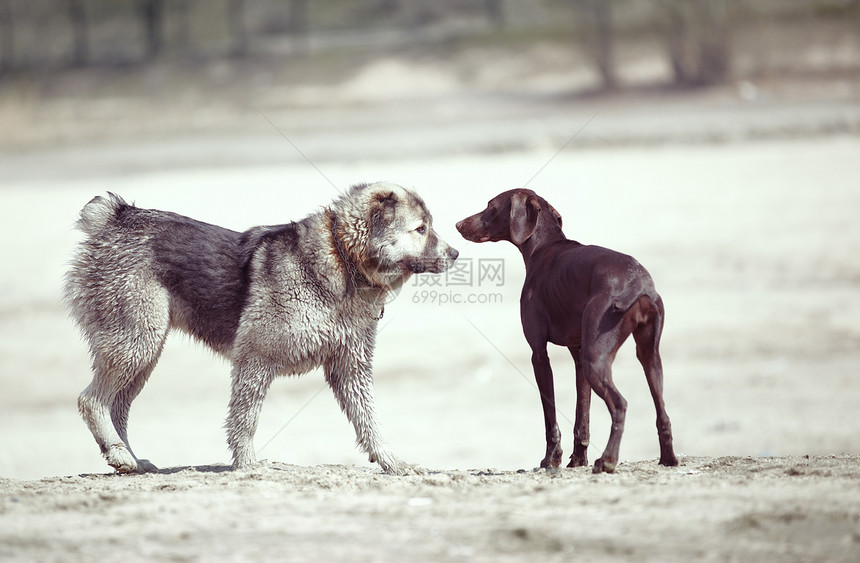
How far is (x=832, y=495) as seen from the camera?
5.65m

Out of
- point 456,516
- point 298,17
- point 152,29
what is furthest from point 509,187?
point 298,17

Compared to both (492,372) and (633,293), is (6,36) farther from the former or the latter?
(633,293)

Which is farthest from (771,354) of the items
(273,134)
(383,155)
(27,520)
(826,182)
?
(273,134)

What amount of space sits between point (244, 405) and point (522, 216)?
2.01 m

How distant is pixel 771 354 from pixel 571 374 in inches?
89.4

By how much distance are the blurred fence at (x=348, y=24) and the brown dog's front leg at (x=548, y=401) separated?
23065 mm

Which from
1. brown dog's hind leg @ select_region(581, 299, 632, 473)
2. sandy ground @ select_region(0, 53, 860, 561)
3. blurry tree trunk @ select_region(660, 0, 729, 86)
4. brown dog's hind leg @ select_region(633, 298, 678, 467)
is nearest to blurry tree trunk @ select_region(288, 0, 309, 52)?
blurry tree trunk @ select_region(660, 0, 729, 86)

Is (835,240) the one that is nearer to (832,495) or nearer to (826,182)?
(826,182)

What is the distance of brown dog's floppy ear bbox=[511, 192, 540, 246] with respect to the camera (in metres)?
6.62

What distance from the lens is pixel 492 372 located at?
13133mm

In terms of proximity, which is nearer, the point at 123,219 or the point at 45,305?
the point at 123,219

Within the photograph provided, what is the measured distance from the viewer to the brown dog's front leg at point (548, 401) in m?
6.41

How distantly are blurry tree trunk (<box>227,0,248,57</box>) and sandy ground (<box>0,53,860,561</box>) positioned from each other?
18.1 m

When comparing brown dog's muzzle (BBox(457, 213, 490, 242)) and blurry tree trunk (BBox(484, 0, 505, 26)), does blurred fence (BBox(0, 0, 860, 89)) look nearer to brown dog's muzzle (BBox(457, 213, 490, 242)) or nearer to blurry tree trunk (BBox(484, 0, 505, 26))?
blurry tree trunk (BBox(484, 0, 505, 26))
